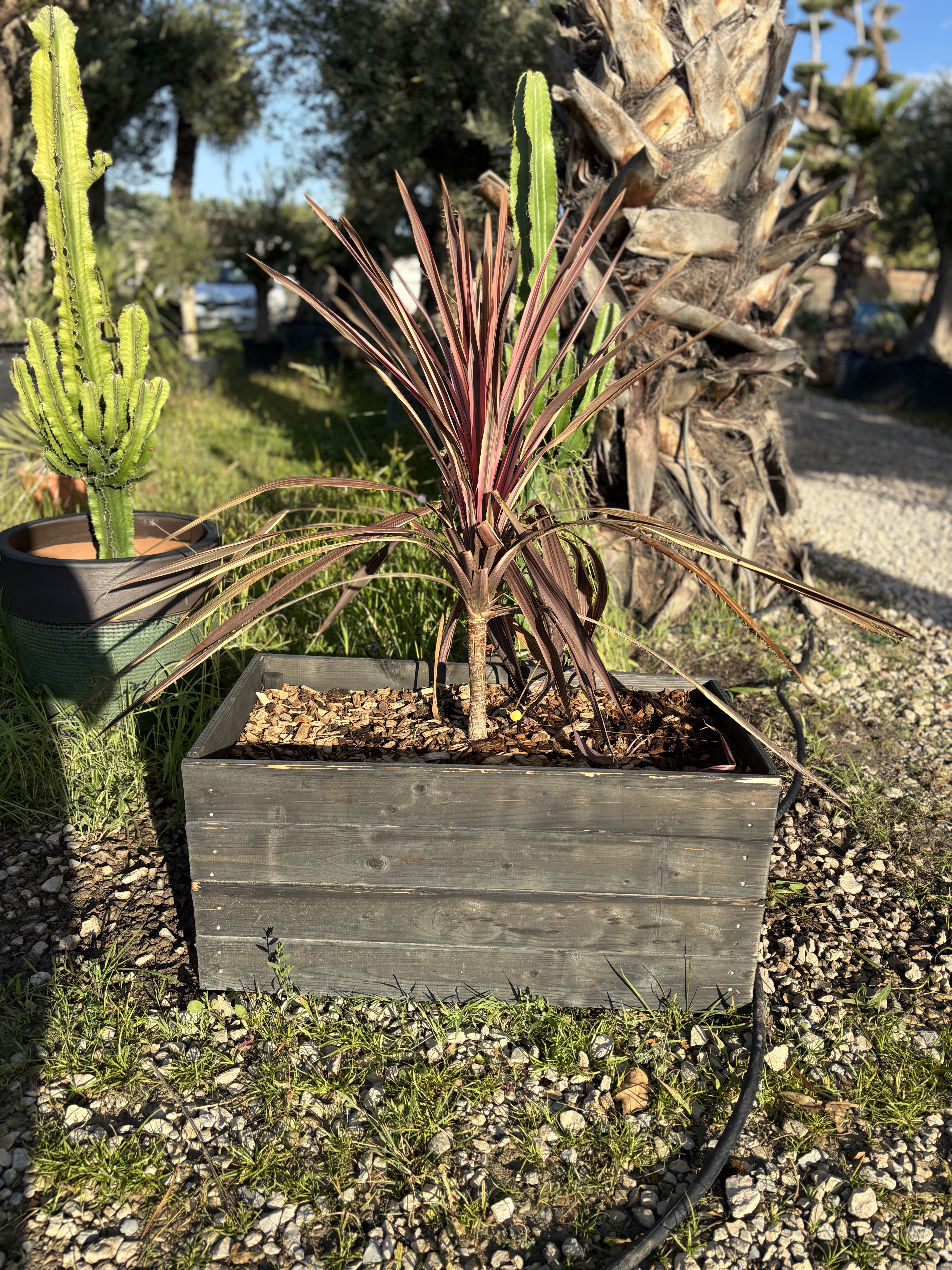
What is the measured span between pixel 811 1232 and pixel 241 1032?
96cm

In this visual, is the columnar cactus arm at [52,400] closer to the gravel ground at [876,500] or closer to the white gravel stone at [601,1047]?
the white gravel stone at [601,1047]

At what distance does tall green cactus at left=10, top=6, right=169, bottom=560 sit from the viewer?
2.21 m

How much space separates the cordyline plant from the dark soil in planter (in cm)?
7

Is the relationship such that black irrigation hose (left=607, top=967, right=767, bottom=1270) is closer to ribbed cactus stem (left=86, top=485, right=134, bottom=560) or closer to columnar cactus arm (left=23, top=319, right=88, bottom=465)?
ribbed cactus stem (left=86, top=485, right=134, bottom=560)

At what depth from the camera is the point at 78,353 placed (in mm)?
2289

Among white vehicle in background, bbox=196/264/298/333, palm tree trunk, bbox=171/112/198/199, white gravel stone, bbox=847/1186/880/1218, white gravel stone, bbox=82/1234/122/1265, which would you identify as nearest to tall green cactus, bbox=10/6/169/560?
white gravel stone, bbox=82/1234/122/1265

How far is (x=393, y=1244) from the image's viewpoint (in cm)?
123

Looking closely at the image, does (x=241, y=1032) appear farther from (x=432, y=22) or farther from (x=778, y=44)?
(x=432, y=22)

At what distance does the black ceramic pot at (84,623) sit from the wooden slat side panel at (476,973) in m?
0.89

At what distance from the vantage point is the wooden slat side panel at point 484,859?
150 cm

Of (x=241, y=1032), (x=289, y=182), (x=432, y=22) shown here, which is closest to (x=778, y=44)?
(x=241, y=1032)

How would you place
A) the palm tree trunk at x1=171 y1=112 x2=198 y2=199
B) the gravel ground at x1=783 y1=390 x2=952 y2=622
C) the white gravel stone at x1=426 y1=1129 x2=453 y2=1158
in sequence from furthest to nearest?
1. the palm tree trunk at x1=171 y1=112 x2=198 y2=199
2. the gravel ground at x1=783 y1=390 x2=952 y2=622
3. the white gravel stone at x1=426 y1=1129 x2=453 y2=1158

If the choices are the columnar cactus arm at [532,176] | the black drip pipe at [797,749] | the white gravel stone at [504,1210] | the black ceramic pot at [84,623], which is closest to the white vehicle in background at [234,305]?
the columnar cactus arm at [532,176]

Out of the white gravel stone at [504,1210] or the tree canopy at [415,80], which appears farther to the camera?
the tree canopy at [415,80]
